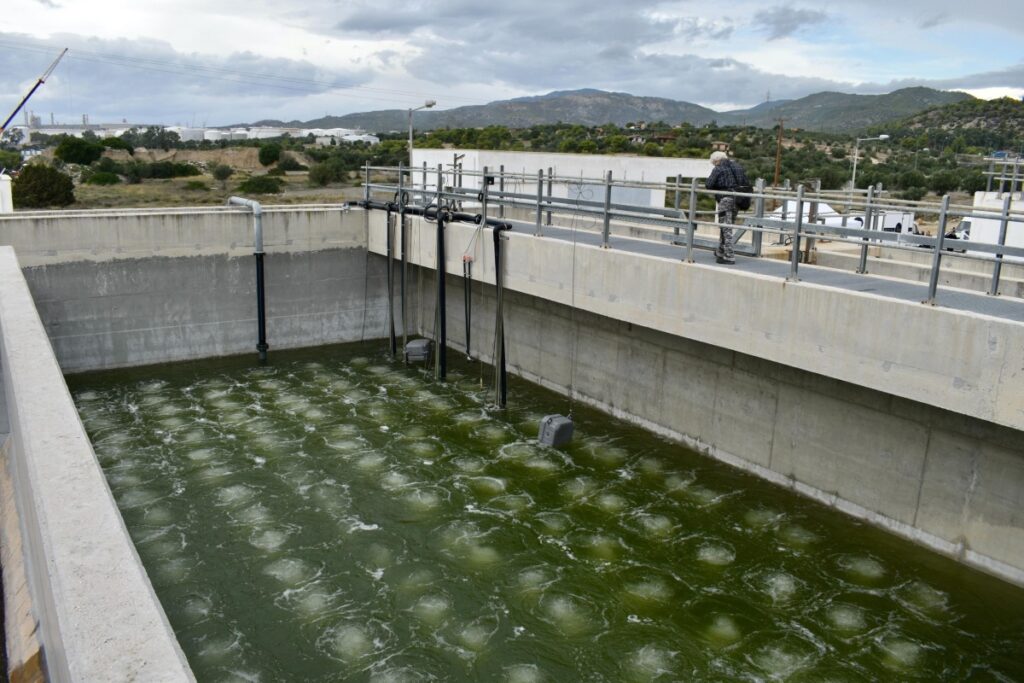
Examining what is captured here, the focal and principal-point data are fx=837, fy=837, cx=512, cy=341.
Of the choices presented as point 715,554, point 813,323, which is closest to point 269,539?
point 715,554

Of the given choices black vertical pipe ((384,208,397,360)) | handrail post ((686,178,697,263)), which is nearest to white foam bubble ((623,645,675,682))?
handrail post ((686,178,697,263))

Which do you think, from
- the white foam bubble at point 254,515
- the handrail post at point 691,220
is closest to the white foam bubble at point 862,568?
the handrail post at point 691,220

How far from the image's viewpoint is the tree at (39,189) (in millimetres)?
34844

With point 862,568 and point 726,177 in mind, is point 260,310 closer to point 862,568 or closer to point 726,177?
point 726,177

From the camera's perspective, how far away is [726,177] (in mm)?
10859

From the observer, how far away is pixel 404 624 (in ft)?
27.9

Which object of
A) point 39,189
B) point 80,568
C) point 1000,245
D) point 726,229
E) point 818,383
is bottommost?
point 818,383

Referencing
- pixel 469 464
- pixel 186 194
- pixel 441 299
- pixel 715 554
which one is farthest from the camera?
pixel 186 194

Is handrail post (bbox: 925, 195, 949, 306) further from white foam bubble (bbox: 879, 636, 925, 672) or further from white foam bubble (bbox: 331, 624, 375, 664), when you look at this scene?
white foam bubble (bbox: 331, 624, 375, 664)

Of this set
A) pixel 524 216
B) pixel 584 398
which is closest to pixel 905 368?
pixel 584 398

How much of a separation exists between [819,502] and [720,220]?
A: 156 inches

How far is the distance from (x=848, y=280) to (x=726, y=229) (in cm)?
168

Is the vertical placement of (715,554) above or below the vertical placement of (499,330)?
below

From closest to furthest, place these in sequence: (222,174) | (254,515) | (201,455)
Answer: (254,515), (201,455), (222,174)
